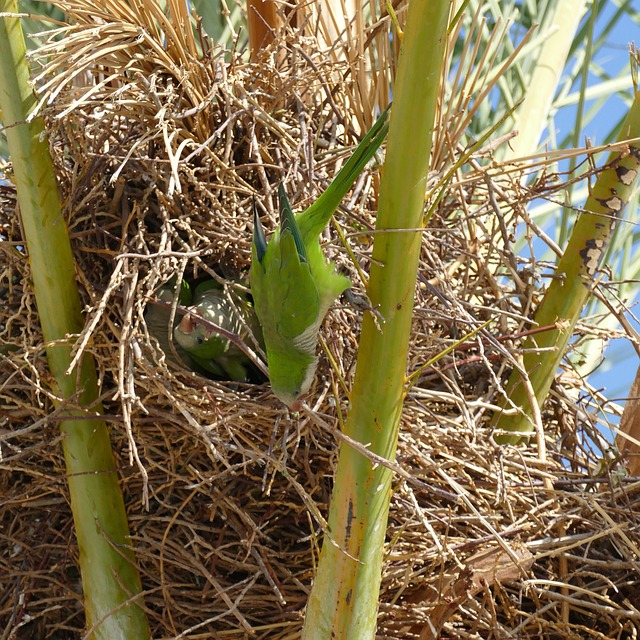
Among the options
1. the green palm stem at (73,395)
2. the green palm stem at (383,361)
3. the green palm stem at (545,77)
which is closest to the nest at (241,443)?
the green palm stem at (73,395)

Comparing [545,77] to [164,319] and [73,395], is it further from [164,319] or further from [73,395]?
[73,395]

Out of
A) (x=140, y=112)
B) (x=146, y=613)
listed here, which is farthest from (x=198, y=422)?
(x=140, y=112)

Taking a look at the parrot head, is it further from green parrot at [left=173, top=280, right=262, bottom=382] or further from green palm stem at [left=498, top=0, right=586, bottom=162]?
green palm stem at [left=498, top=0, right=586, bottom=162]

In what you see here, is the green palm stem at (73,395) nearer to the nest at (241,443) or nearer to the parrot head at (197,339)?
the nest at (241,443)

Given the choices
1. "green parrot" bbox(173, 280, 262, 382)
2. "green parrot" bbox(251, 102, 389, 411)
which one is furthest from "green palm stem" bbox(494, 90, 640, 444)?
"green parrot" bbox(173, 280, 262, 382)

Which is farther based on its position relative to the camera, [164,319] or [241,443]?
[164,319]

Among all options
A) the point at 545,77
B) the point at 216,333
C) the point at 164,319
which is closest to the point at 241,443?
the point at 216,333
